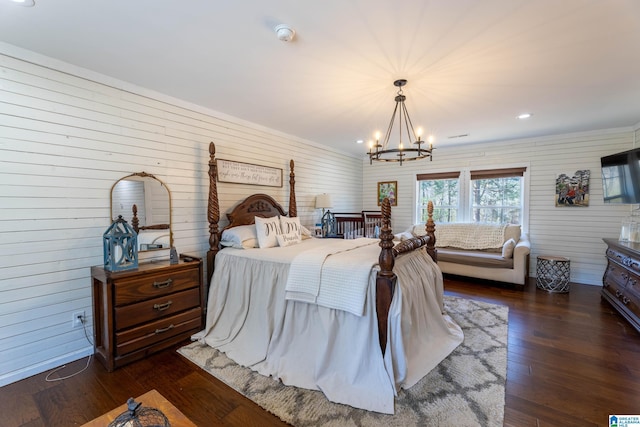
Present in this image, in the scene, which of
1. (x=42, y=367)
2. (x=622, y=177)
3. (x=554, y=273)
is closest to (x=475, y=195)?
(x=554, y=273)

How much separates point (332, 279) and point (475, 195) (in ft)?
14.6

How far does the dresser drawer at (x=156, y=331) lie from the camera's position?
2.29m

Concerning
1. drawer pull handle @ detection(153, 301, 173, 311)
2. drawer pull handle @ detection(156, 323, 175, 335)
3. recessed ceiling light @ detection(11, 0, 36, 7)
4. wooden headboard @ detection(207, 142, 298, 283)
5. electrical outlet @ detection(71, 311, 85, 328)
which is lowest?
drawer pull handle @ detection(156, 323, 175, 335)

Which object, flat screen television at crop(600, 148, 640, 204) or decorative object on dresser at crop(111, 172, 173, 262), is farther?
flat screen television at crop(600, 148, 640, 204)

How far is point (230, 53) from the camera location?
7.11ft

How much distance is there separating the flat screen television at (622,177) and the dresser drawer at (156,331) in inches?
212

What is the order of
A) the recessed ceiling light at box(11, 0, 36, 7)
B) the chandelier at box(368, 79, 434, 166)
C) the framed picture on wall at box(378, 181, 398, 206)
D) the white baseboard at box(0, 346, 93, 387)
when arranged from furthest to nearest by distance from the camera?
the framed picture on wall at box(378, 181, 398, 206), the chandelier at box(368, 79, 434, 166), the white baseboard at box(0, 346, 93, 387), the recessed ceiling light at box(11, 0, 36, 7)

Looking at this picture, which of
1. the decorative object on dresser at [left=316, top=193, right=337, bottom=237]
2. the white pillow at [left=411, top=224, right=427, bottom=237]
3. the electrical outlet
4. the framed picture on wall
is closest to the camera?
the electrical outlet

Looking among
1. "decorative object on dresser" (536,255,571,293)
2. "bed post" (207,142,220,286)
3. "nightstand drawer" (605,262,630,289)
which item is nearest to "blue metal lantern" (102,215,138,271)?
"bed post" (207,142,220,286)

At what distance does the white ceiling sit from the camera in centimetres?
169

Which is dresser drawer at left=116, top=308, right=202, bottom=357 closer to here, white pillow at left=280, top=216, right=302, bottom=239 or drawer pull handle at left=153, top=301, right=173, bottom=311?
drawer pull handle at left=153, top=301, right=173, bottom=311

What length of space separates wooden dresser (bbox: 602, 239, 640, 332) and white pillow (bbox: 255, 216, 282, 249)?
3.81 meters

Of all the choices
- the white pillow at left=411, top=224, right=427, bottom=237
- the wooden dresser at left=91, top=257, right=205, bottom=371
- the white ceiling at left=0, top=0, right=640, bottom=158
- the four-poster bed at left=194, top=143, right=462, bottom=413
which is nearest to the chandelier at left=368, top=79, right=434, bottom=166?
the white ceiling at left=0, top=0, right=640, bottom=158

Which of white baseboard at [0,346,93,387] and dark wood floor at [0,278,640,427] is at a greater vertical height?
white baseboard at [0,346,93,387]
